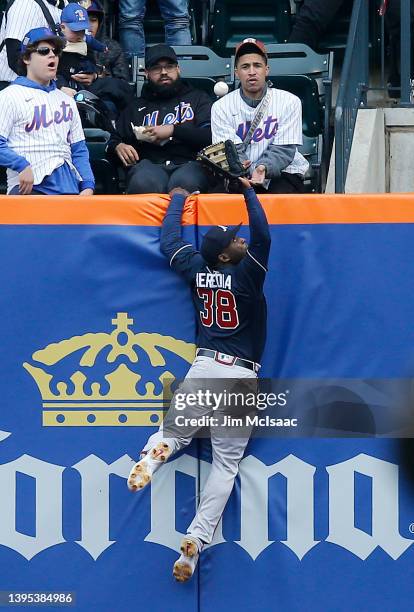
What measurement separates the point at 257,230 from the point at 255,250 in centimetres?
10

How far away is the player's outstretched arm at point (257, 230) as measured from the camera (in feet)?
21.5

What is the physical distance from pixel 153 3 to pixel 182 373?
18.3 feet

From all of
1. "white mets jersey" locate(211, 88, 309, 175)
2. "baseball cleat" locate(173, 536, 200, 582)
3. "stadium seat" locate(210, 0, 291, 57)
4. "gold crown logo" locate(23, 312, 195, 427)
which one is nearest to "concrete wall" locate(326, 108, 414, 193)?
"white mets jersey" locate(211, 88, 309, 175)

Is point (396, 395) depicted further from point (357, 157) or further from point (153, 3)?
point (153, 3)

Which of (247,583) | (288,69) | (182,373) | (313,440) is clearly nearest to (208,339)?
(182,373)

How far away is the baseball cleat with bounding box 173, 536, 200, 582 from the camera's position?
21.9 ft

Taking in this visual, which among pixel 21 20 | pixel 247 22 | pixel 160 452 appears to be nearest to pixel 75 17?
pixel 21 20

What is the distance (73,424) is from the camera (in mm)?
6906

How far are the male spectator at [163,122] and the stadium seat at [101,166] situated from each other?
0.80 ft

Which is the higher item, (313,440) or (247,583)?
(313,440)

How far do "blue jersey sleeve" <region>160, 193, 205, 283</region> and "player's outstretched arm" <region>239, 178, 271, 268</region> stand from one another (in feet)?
1.04

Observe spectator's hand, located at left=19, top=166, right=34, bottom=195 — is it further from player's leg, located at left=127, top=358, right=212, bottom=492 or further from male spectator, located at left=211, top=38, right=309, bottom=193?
player's leg, located at left=127, top=358, right=212, bottom=492

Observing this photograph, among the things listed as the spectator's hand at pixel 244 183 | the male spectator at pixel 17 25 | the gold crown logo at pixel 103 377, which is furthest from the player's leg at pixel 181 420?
the male spectator at pixel 17 25

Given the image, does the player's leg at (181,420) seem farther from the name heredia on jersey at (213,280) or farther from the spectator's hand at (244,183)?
the spectator's hand at (244,183)
